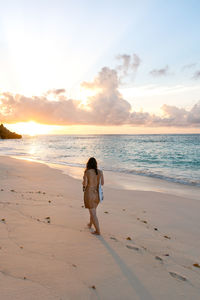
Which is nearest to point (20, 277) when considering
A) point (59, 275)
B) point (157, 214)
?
point (59, 275)

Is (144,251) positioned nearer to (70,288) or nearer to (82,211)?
(70,288)

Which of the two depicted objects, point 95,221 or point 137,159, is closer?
point 95,221

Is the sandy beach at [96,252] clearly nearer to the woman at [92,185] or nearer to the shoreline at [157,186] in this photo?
the woman at [92,185]

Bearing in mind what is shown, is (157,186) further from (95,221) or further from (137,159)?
(137,159)

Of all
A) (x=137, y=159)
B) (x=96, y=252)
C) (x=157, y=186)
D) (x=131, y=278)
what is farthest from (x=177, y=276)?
(x=137, y=159)

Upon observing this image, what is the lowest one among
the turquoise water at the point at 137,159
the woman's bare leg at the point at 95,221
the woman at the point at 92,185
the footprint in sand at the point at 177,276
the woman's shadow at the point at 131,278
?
the turquoise water at the point at 137,159

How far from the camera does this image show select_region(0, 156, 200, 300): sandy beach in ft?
12.3

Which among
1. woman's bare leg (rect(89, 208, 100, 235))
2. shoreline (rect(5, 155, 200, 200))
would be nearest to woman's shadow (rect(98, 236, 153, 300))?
woman's bare leg (rect(89, 208, 100, 235))

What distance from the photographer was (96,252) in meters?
5.08

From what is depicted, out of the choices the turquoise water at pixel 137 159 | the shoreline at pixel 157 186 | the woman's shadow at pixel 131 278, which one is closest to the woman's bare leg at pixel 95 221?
the woman's shadow at pixel 131 278

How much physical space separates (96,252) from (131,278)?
1172mm

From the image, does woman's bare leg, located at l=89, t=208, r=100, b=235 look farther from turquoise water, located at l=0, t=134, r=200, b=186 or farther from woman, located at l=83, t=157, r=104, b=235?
turquoise water, located at l=0, t=134, r=200, b=186

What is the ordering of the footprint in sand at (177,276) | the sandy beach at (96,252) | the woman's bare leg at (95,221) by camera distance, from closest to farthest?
the sandy beach at (96,252) → the footprint in sand at (177,276) → the woman's bare leg at (95,221)

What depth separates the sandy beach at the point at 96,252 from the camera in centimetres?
376
